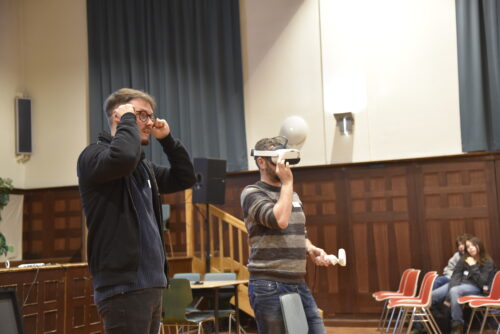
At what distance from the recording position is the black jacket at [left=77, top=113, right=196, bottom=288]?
202 centimetres

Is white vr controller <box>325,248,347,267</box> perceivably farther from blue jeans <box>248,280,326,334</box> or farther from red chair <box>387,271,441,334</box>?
red chair <box>387,271,441,334</box>

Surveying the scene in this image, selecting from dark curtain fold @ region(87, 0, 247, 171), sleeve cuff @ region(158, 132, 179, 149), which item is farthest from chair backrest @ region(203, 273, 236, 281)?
sleeve cuff @ region(158, 132, 179, 149)

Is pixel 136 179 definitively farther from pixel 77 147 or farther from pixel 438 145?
pixel 77 147

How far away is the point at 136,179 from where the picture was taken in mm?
2211

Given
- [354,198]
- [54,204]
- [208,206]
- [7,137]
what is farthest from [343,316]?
[7,137]

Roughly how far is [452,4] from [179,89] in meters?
4.40

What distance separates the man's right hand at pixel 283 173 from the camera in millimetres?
2777

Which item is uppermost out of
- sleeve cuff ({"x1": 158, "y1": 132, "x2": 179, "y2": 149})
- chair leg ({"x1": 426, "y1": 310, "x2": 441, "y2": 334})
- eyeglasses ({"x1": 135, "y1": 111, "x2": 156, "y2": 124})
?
eyeglasses ({"x1": 135, "y1": 111, "x2": 156, "y2": 124})

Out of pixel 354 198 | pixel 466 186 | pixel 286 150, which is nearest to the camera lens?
pixel 286 150

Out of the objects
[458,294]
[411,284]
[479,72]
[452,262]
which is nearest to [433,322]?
[458,294]

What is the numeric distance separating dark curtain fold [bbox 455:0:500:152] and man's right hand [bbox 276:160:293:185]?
619 cm

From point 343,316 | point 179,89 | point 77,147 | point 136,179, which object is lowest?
point 343,316

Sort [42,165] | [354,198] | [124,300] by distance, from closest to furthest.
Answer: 1. [124,300]
2. [354,198]
3. [42,165]

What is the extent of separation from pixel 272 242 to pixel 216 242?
6.74 m
